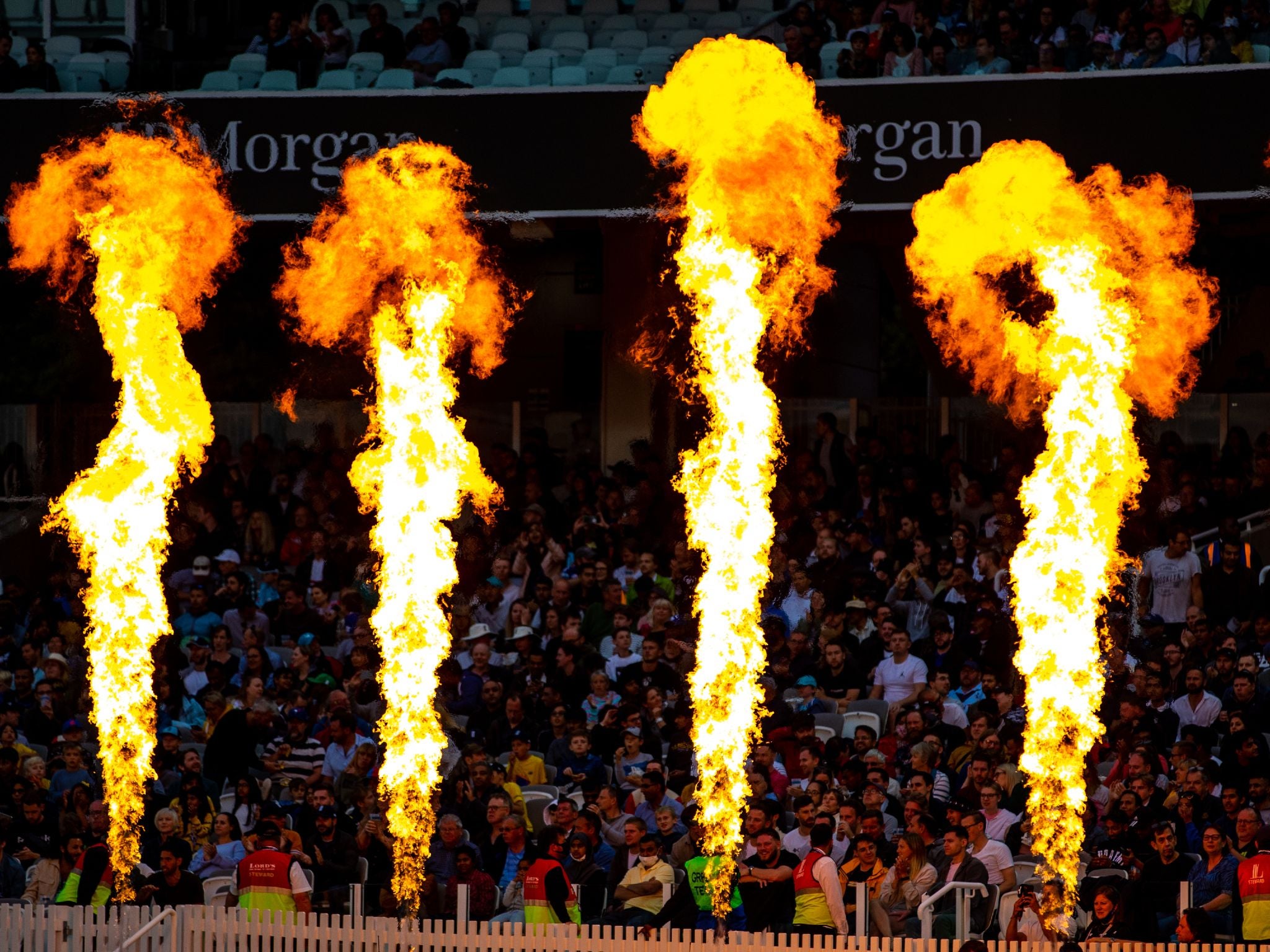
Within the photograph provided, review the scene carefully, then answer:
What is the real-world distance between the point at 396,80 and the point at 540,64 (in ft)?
5.25

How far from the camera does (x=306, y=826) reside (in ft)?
53.7

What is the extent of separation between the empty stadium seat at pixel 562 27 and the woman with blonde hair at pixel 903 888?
1161 cm

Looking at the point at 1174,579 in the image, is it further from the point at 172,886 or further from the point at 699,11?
the point at 699,11

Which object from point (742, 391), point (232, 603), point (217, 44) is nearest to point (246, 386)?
point (217, 44)

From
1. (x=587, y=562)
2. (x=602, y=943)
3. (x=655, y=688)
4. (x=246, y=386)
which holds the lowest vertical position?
(x=602, y=943)

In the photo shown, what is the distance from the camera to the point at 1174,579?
61.8 feet

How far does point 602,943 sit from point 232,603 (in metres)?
7.57

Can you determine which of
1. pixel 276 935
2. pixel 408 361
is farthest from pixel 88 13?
pixel 276 935

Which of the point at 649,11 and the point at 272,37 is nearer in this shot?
the point at 272,37

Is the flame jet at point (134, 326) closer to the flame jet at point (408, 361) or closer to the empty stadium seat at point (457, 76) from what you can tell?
the flame jet at point (408, 361)

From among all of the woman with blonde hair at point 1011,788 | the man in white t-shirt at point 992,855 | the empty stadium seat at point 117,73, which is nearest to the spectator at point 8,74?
the empty stadium seat at point 117,73

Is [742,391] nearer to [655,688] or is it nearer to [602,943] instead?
[655,688]

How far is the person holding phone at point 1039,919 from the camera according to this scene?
13.7 m

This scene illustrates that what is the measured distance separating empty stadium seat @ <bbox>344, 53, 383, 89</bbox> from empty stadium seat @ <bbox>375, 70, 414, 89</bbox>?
1.66 feet
